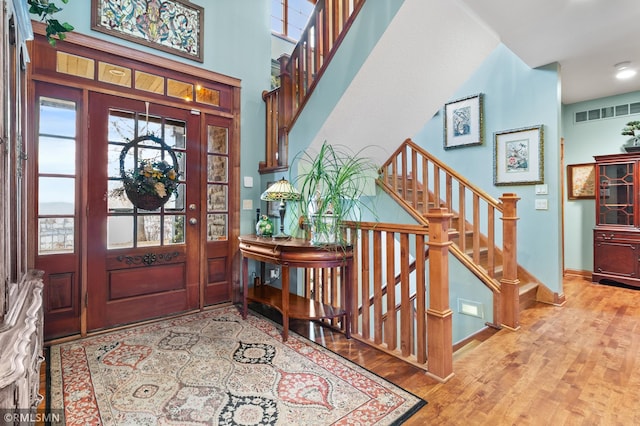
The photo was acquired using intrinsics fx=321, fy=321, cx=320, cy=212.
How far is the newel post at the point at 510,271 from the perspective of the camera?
2807 mm

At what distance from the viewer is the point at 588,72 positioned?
148 inches

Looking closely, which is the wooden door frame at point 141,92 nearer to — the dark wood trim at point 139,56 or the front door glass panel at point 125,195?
the dark wood trim at point 139,56

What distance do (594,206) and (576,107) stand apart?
1515mm

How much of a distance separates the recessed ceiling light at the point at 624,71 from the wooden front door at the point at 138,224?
4600 millimetres

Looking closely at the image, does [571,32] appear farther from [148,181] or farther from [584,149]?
[148,181]

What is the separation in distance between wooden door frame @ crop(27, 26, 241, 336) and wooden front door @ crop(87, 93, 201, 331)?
2.6 inches

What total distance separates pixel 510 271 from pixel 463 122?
7.82ft

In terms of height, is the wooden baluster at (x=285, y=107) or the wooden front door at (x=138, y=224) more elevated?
the wooden baluster at (x=285, y=107)

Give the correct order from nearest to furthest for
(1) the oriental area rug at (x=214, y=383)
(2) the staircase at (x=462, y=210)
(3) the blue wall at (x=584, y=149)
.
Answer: (1) the oriental area rug at (x=214, y=383) → (2) the staircase at (x=462, y=210) → (3) the blue wall at (x=584, y=149)

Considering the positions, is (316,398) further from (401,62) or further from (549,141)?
(549,141)

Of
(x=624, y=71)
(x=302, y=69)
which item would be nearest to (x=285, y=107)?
(x=302, y=69)

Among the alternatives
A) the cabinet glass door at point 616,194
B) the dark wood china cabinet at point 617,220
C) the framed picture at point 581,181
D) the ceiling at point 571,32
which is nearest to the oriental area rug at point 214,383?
the ceiling at point 571,32

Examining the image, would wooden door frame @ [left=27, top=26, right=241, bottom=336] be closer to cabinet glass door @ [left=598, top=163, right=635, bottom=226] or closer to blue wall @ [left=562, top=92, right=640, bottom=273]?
cabinet glass door @ [left=598, top=163, right=635, bottom=226]

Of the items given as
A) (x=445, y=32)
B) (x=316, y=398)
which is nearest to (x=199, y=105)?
(x=445, y=32)
